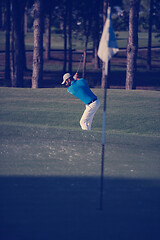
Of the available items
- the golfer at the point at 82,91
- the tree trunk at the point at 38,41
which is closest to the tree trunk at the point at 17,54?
the tree trunk at the point at 38,41

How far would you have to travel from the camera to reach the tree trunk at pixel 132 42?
25875 mm

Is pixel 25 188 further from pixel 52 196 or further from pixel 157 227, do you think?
pixel 157 227

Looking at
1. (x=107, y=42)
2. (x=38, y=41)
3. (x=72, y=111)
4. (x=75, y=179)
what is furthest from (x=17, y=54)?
(x=107, y=42)

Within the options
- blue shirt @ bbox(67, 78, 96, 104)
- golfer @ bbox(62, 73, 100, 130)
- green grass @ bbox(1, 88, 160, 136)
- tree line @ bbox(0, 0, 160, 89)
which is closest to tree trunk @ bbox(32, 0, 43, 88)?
tree line @ bbox(0, 0, 160, 89)

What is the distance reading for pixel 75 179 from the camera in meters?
8.33

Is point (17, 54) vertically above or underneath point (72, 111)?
above

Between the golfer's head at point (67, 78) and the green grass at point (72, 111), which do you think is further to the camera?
the green grass at point (72, 111)

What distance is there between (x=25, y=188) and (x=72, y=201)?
1064mm

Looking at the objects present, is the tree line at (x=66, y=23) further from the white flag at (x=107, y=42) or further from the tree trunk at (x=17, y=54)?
the white flag at (x=107, y=42)

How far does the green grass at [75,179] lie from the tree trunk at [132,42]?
33.2 feet

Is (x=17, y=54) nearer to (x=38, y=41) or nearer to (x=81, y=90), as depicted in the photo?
(x=38, y=41)

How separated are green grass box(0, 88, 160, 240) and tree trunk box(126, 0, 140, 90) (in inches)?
398

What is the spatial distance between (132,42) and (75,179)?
19.0m

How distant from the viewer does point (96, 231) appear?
5844 mm
